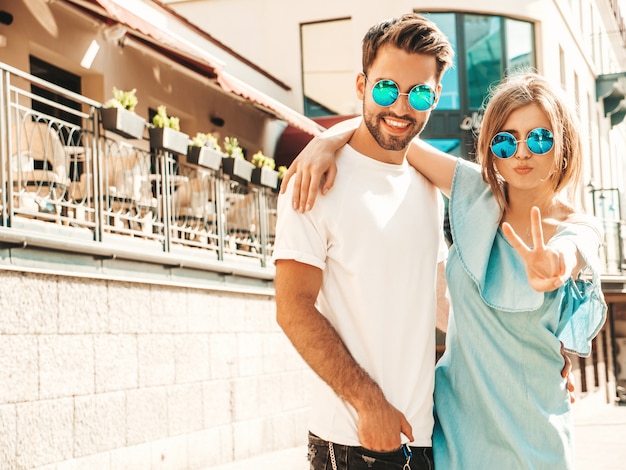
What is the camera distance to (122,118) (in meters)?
8.66

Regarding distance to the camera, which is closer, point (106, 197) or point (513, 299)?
point (513, 299)

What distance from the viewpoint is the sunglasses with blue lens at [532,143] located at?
3029mm

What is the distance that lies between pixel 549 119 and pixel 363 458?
1.20 metres

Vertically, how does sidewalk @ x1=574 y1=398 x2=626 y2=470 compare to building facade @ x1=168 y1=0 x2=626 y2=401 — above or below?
Result: below

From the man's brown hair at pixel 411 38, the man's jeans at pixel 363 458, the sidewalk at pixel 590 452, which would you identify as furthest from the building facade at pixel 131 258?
the man's jeans at pixel 363 458

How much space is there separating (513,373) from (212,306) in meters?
7.74

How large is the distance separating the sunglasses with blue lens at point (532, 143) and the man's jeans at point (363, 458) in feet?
3.13

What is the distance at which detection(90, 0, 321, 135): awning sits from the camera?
Answer: 910 centimetres

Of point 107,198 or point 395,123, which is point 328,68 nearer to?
point 107,198

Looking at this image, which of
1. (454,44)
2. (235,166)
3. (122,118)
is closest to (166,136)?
(122,118)

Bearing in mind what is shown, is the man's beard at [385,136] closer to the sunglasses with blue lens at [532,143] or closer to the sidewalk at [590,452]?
the sunglasses with blue lens at [532,143]

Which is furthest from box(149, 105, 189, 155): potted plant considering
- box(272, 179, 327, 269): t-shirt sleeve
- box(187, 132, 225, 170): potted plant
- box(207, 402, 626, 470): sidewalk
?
box(272, 179, 327, 269): t-shirt sleeve

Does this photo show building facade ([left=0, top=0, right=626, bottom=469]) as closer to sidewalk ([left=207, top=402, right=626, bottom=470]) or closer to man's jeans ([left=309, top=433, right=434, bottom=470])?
sidewalk ([left=207, top=402, right=626, bottom=470])

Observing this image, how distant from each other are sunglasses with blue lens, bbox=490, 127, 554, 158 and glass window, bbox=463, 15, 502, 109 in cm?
1969
